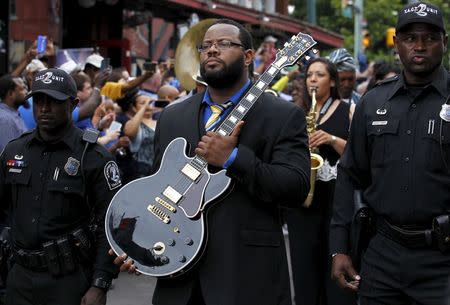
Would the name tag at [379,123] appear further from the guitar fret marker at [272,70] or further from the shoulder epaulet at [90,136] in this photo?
the shoulder epaulet at [90,136]

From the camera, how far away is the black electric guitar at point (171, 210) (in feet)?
15.8

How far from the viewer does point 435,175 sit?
193 inches

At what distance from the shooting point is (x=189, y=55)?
36.2 ft

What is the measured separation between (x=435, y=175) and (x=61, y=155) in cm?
212

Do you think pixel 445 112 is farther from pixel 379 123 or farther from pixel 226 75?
pixel 226 75

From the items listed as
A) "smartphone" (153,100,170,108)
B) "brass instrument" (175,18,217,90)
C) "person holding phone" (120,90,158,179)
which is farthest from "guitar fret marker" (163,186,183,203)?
"smartphone" (153,100,170,108)

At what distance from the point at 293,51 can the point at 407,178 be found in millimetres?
869

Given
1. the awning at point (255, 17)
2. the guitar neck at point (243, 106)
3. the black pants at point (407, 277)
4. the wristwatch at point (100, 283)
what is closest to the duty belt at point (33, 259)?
the wristwatch at point (100, 283)

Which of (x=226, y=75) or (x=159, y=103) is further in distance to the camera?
(x=159, y=103)

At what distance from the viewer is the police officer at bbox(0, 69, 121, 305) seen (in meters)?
5.62

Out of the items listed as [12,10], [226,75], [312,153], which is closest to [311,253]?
[312,153]

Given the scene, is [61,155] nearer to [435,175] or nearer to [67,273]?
[67,273]

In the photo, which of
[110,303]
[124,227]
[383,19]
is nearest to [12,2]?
[110,303]

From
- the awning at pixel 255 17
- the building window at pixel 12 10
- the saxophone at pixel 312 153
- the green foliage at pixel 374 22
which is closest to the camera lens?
the saxophone at pixel 312 153
